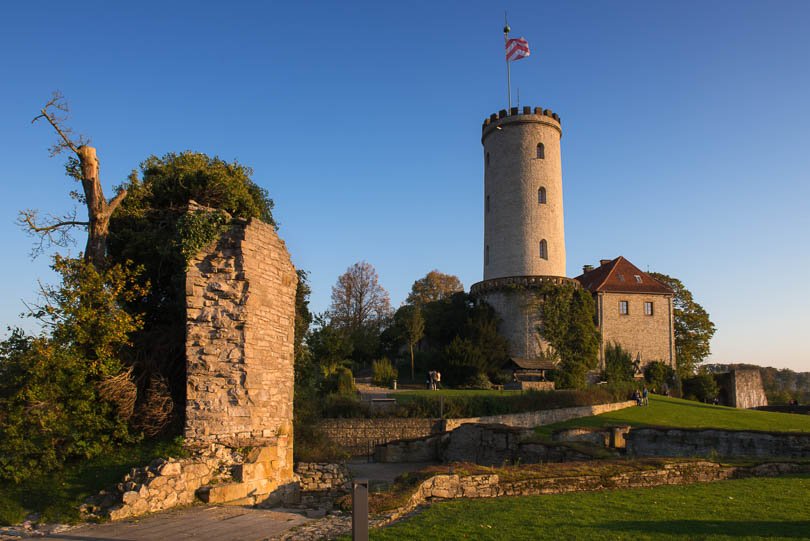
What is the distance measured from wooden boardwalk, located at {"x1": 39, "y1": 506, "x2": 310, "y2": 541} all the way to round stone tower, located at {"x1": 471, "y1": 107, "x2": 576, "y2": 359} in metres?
30.3

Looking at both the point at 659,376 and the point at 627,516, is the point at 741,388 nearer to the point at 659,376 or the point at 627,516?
the point at 659,376

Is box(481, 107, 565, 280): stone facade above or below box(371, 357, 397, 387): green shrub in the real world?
above

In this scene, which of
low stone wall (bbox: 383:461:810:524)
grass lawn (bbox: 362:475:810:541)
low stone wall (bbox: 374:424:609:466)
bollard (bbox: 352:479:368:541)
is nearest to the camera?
bollard (bbox: 352:479:368:541)

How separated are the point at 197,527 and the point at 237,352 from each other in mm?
3720

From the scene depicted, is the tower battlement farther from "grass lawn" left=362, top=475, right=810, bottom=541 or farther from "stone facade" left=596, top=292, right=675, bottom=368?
"grass lawn" left=362, top=475, right=810, bottom=541

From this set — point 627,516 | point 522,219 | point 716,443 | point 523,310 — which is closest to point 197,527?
point 627,516

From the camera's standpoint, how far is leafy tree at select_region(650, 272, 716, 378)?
151 feet

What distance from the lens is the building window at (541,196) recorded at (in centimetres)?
3916

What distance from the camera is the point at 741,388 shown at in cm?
4159

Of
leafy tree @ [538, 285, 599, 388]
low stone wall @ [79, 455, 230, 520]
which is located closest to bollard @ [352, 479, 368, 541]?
low stone wall @ [79, 455, 230, 520]

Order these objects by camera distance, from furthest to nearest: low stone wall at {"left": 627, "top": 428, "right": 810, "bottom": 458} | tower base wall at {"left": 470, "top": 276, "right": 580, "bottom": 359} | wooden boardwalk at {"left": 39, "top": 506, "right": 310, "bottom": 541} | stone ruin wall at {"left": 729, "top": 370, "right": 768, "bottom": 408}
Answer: stone ruin wall at {"left": 729, "top": 370, "right": 768, "bottom": 408}, tower base wall at {"left": 470, "top": 276, "right": 580, "bottom": 359}, low stone wall at {"left": 627, "top": 428, "right": 810, "bottom": 458}, wooden boardwalk at {"left": 39, "top": 506, "right": 310, "bottom": 541}

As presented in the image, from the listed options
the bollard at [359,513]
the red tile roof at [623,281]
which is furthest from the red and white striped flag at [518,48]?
the bollard at [359,513]

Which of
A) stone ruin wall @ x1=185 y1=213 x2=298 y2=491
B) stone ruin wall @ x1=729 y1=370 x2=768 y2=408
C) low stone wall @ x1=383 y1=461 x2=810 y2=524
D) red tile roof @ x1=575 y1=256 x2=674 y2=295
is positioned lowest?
stone ruin wall @ x1=729 y1=370 x2=768 y2=408

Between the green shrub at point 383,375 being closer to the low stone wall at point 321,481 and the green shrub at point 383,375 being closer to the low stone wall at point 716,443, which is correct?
the low stone wall at point 716,443
